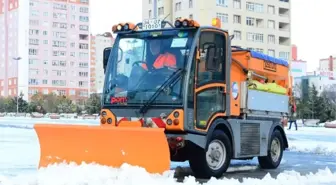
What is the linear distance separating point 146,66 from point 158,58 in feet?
0.86

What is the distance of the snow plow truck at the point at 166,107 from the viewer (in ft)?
29.3

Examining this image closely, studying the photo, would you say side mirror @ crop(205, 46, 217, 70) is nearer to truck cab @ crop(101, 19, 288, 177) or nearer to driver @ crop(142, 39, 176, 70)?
truck cab @ crop(101, 19, 288, 177)

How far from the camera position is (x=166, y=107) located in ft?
30.3

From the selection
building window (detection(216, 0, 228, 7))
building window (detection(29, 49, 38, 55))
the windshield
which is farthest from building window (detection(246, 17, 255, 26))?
the windshield

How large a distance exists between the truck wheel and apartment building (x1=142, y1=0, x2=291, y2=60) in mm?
59145

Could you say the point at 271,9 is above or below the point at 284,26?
above

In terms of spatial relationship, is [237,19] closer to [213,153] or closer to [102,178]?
[213,153]

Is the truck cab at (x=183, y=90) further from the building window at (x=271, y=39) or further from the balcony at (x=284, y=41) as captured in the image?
the balcony at (x=284, y=41)

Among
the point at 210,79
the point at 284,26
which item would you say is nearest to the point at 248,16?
the point at 284,26

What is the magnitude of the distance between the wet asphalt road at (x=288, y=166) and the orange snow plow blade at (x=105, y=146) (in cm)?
108

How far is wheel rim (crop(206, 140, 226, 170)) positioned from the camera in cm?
973

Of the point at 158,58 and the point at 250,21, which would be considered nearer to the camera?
the point at 158,58

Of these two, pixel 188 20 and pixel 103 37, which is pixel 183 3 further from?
pixel 103 37

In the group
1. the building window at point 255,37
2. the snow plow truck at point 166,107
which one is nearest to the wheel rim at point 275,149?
the snow plow truck at point 166,107
